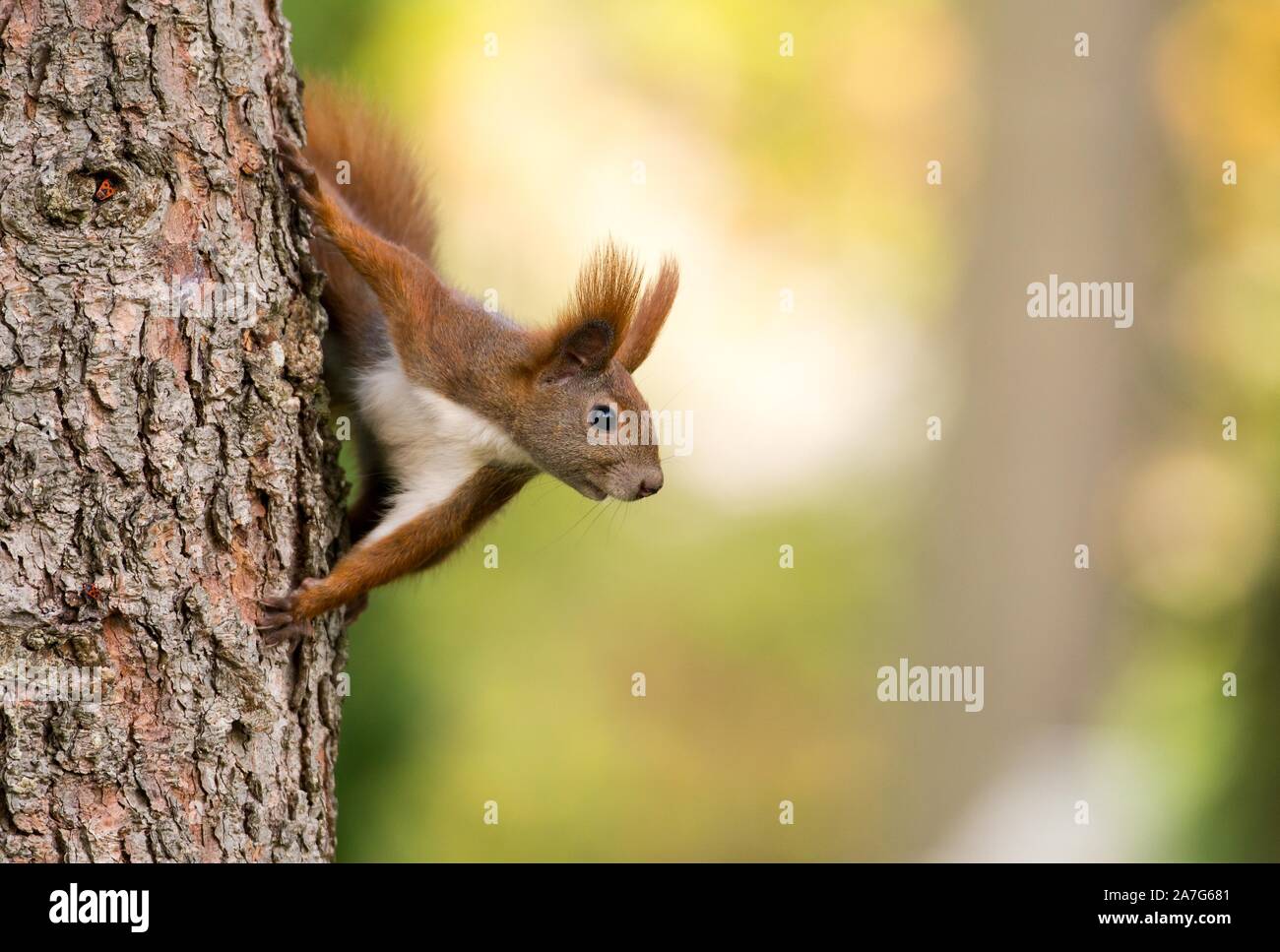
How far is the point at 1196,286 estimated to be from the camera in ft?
20.4

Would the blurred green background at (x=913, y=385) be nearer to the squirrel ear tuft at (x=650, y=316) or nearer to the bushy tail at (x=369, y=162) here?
the bushy tail at (x=369, y=162)

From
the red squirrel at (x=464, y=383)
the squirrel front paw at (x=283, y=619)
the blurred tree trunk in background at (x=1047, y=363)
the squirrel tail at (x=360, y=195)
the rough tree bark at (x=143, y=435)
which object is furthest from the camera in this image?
the blurred tree trunk in background at (x=1047, y=363)

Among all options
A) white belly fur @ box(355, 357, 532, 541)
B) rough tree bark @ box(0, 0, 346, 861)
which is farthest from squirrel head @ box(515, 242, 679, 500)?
rough tree bark @ box(0, 0, 346, 861)

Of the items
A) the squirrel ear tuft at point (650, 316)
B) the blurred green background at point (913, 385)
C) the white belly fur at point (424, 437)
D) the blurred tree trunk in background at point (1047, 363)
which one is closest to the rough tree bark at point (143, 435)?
the white belly fur at point (424, 437)

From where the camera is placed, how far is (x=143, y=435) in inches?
90.4

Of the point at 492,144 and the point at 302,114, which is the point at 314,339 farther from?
the point at 492,144

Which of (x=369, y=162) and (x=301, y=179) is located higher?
(x=369, y=162)

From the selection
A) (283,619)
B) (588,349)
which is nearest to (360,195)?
(588,349)

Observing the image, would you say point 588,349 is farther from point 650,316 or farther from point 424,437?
point 424,437

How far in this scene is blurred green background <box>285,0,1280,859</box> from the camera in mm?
5391

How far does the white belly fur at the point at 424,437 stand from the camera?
10.0 ft

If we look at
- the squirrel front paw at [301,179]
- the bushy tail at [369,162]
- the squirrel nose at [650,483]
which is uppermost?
the bushy tail at [369,162]

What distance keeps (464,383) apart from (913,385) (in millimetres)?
5014

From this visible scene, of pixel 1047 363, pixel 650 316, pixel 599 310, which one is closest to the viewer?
pixel 599 310
